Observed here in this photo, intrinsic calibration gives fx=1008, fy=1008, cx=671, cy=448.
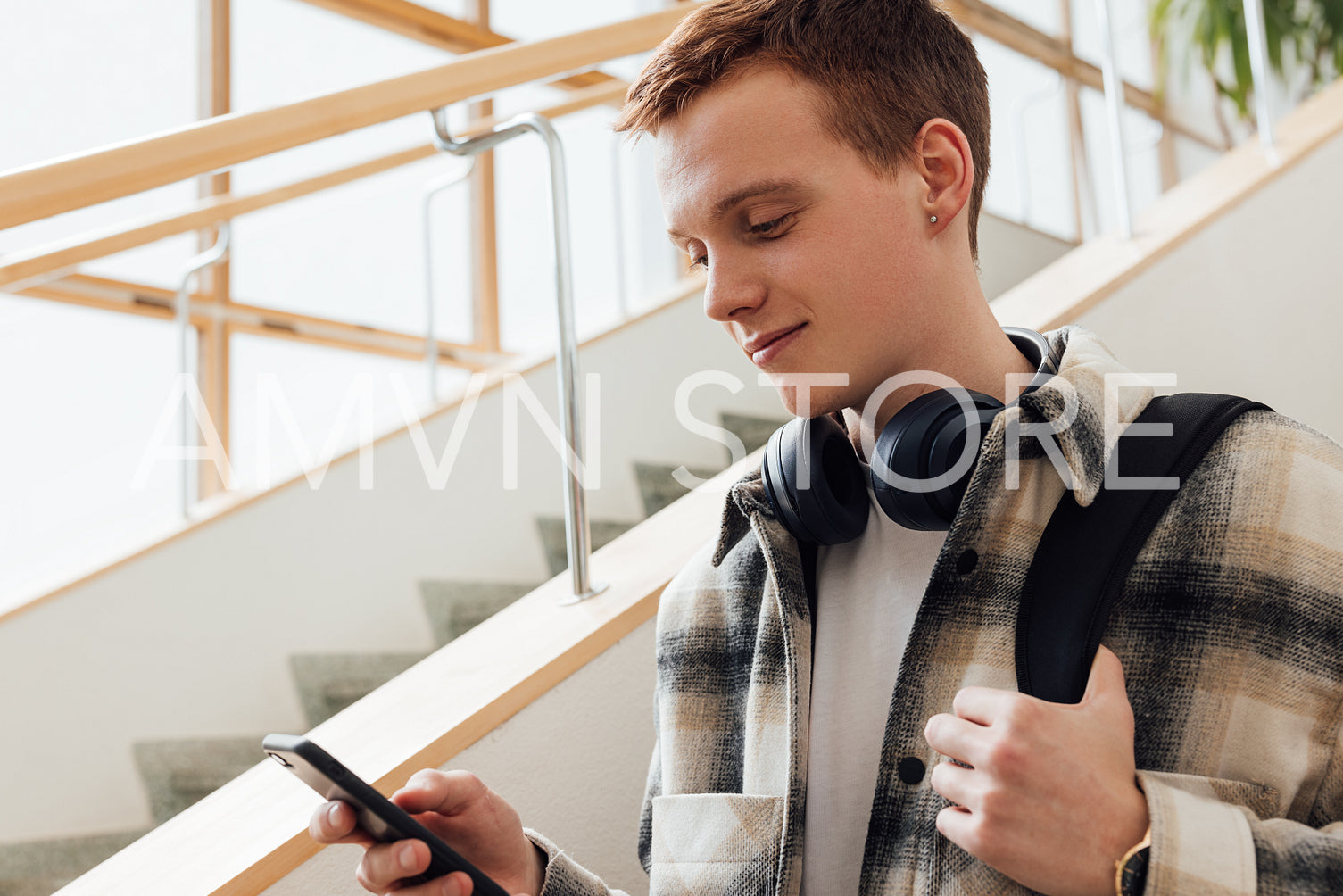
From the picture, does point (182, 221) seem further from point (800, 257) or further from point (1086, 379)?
point (1086, 379)

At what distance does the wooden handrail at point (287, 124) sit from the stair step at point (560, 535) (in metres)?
1.16

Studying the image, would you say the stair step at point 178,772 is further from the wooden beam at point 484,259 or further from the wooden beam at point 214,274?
the wooden beam at point 484,259

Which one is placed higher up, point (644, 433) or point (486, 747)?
point (644, 433)

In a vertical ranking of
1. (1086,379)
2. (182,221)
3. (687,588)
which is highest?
(182,221)

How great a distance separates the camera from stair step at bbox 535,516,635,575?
2.27m

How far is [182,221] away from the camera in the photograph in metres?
2.01

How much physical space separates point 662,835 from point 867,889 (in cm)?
20

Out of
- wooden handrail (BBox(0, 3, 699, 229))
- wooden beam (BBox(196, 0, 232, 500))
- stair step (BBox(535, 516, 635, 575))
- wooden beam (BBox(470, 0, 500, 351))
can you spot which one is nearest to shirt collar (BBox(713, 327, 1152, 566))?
wooden handrail (BBox(0, 3, 699, 229))

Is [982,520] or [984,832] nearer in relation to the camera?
[984,832]

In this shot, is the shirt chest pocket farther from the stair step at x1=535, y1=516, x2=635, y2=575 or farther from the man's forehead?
the stair step at x1=535, y1=516, x2=635, y2=575

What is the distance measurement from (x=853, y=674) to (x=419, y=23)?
368 cm

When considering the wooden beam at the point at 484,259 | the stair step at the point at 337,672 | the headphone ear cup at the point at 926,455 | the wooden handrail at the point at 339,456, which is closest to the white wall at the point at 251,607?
the wooden handrail at the point at 339,456

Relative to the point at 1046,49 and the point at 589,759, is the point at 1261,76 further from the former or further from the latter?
the point at 1046,49

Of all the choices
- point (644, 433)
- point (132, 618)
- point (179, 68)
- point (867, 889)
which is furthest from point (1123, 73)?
point (867, 889)
